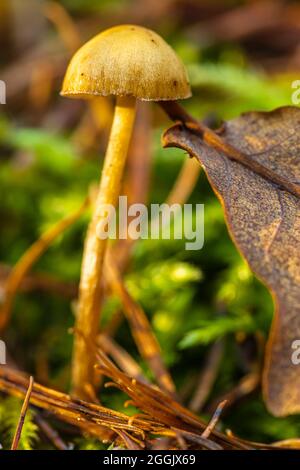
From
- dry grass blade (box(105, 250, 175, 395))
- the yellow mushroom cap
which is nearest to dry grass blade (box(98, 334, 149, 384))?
dry grass blade (box(105, 250, 175, 395))

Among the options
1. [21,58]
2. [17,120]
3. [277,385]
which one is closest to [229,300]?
[277,385]

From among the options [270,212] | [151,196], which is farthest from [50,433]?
[151,196]

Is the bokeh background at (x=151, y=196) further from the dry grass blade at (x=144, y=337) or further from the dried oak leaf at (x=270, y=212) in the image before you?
the dried oak leaf at (x=270, y=212)

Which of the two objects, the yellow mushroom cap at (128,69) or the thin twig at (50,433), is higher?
the yellow mushroom cap at (128,69)

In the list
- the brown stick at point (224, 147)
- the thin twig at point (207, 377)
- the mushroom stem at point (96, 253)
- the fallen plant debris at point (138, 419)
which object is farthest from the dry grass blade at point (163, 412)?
the brown stick at point (224, 147)

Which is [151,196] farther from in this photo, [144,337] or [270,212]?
[270,212]
